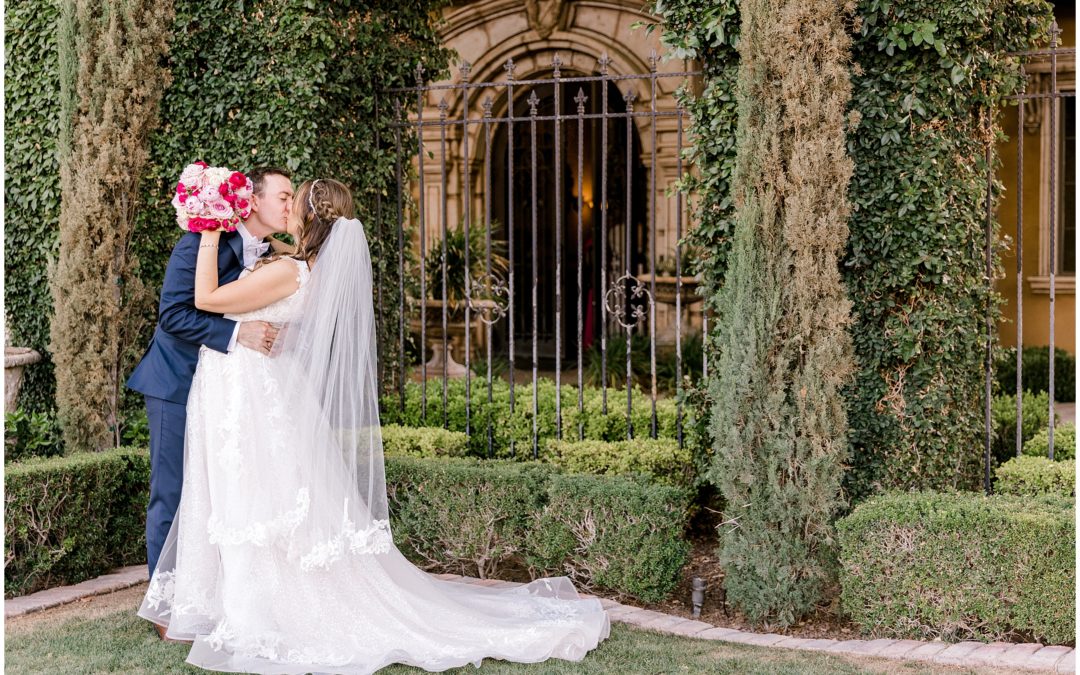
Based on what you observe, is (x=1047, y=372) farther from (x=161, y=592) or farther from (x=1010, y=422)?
(x=161, y=592)

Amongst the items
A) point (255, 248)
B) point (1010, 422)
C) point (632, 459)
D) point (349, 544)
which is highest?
point (255, 248)

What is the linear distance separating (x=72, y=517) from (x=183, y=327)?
1.43 meters

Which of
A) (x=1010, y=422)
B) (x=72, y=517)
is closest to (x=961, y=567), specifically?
(x=1010, y=422)

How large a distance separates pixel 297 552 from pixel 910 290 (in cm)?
295

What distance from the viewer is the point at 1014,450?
20.3ft

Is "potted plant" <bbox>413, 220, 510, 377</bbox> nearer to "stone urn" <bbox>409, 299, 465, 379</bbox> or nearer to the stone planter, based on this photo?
"stone urn" <bbox>409, 299, 465, 379</bbox>

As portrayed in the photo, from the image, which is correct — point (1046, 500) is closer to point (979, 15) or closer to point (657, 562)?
point (657, 562)

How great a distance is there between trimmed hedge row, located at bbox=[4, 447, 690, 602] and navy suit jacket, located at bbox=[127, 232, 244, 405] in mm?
1031

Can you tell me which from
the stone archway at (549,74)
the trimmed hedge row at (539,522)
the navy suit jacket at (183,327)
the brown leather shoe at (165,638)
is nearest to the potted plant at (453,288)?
the stone archway at (549,74)

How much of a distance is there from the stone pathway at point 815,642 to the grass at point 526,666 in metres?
0.09

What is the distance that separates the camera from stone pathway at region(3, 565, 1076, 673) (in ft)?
13.5

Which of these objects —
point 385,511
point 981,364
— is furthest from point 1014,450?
point 385,511

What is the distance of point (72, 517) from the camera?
17.2 feet

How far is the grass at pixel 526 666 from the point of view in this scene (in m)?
4.08
